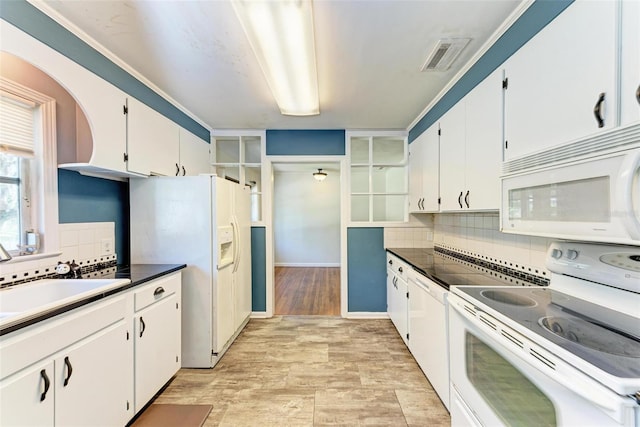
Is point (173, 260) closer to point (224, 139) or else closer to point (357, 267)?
point (224, 139)

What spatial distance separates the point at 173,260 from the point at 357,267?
2195mm

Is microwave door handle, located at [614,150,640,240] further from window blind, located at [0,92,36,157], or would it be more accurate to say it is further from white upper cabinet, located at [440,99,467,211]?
window blind, located at [0,92,36,157]

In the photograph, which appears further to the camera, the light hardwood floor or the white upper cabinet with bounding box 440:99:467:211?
the light hardwood floor

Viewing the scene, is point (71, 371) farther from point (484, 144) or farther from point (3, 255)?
point (484, 144)

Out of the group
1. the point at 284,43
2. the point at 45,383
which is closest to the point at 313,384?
the point at 45,383

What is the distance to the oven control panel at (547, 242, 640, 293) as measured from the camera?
3.38 feet

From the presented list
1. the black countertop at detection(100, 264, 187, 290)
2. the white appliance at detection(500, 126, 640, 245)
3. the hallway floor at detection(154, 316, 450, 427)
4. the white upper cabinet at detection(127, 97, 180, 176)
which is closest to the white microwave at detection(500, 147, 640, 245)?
the white appliance at detection(500, 126, 640, 245)

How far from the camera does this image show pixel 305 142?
3.56 m

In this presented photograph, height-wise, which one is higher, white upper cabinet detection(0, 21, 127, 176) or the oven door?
white upper cabinet detection(0, 21, 127, 176)

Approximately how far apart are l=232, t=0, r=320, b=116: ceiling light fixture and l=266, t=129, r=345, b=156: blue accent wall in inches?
43.8

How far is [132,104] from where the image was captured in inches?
80.5

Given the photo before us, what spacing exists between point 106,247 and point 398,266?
2.74 metres

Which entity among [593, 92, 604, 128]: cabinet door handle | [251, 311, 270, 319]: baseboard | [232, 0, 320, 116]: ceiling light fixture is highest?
[232, 0, 320, 116]: ceiling light fixture

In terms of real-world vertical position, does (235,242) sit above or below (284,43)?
below
